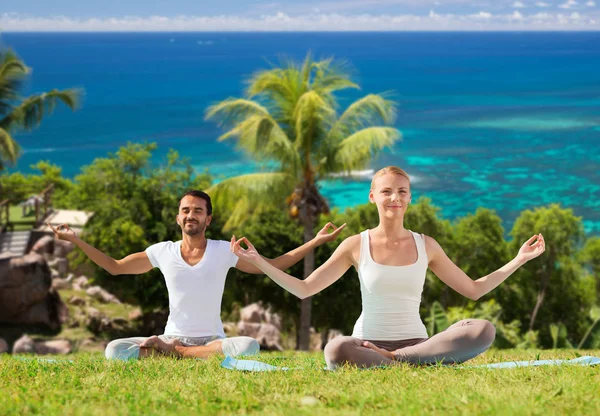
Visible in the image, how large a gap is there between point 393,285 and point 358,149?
1450 cm

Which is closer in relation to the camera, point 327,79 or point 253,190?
point 253,190

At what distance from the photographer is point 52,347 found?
69.2 feet

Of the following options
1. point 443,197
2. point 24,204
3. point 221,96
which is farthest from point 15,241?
point 221,96

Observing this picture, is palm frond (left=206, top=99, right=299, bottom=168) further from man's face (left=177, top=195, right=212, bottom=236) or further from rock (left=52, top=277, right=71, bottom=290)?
man's face (left=177, top=195, right=212, bottom=236)

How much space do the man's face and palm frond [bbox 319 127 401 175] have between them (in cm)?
1301

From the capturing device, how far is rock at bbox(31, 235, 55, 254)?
103ft

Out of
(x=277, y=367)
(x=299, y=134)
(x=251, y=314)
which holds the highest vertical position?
(x=299, y=134)

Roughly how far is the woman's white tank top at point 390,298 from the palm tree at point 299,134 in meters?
13.7

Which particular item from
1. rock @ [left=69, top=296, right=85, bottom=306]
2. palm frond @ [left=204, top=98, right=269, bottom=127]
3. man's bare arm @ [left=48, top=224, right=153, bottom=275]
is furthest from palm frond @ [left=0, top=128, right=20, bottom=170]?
man's bare arm @ [left=48, top=224, right=153, bottom=275]

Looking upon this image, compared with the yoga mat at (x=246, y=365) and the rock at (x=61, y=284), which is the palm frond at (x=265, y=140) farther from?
the yoga mat at (x=246, y=365)

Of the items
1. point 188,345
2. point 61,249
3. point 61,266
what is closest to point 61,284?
point 61,266

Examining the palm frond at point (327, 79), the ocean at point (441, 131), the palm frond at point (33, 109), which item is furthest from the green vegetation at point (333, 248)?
the ocean at point (441, 131)

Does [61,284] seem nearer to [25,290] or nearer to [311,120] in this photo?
[25,290]

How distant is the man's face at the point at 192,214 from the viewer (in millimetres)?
6941
